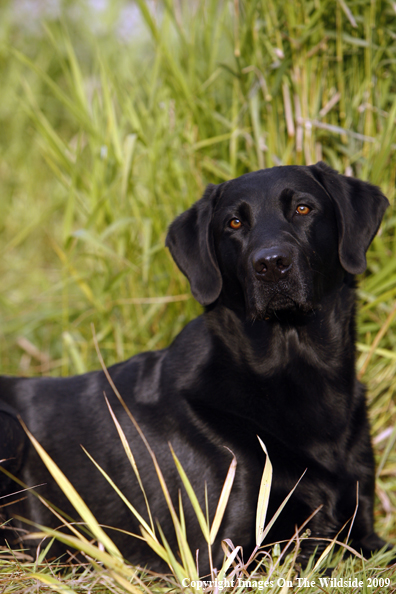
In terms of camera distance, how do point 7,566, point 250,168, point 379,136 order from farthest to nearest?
point 250,168
point 379,136
point 7,566

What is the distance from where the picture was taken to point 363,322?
3.03 metres

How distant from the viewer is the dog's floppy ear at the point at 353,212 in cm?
209

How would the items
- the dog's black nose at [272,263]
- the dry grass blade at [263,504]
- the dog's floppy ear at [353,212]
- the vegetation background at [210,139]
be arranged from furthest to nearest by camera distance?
the vegetation background at [210,139], the dog's floppy ear at [353,212], the dog's black nose at [272,263], the dry grass blade at [263,504]

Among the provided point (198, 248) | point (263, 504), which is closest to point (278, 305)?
point (198, 248)

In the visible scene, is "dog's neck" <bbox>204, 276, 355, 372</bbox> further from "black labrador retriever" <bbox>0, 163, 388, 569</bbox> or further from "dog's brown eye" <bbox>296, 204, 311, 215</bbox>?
"dog's brown eye" <bbox>296, 204, 311, 215</bbox>

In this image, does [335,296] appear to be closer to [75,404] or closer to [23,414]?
[75,404]

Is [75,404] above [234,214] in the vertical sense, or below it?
below

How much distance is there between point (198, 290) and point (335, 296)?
512 millimetres

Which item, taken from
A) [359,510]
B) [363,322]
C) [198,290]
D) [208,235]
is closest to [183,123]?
[208,235]

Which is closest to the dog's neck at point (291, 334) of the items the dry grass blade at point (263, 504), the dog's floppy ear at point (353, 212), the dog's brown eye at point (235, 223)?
the dog's floppy ear at point (353, 212)

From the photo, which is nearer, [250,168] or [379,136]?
[379,136]

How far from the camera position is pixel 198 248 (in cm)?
225

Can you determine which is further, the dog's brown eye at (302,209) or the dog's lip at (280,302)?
the dog's brown eye at (302,209)

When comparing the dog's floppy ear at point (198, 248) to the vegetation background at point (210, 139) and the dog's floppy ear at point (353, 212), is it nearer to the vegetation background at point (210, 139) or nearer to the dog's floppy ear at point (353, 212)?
the dog's floppy ear at point (353, 212)
